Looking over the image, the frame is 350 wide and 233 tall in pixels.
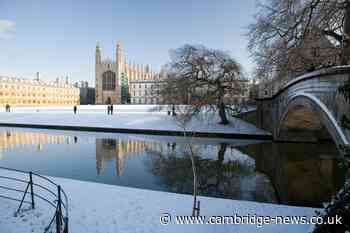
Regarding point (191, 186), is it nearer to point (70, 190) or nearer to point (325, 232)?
point (70, 190)

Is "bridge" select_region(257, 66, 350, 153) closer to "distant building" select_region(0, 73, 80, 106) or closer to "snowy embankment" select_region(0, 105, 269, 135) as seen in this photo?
"snowy embankment" select_region(0, 105, 269, 135)

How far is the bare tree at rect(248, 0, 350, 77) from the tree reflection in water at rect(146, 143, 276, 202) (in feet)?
18.9

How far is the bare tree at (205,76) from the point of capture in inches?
946

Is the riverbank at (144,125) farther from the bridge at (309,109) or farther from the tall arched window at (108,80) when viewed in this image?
the tall arched window at (108,80)

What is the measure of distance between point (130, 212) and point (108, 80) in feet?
279

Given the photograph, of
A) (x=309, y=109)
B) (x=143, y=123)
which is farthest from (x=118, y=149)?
(x=309, y=109)

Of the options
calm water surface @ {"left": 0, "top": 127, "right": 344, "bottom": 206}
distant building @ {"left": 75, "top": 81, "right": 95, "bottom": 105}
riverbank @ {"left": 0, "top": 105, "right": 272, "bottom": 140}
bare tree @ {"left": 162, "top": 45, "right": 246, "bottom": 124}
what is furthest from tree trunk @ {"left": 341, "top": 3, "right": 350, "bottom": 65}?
distant building @ {"left": 75, "top": 81, "right": 95, "bottom": 105}

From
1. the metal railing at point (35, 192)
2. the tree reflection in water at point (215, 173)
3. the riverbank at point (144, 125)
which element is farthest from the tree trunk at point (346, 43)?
the riverbank at point (144, 125)

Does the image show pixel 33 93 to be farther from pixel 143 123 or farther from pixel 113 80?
pixel 143 123

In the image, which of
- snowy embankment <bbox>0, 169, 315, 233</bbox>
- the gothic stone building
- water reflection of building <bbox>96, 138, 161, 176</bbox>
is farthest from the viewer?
the gothic stone building

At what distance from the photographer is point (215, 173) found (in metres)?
11.4

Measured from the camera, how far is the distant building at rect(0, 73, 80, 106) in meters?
67.7

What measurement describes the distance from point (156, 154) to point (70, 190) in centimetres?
778

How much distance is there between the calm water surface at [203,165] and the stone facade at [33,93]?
60.5 meters
